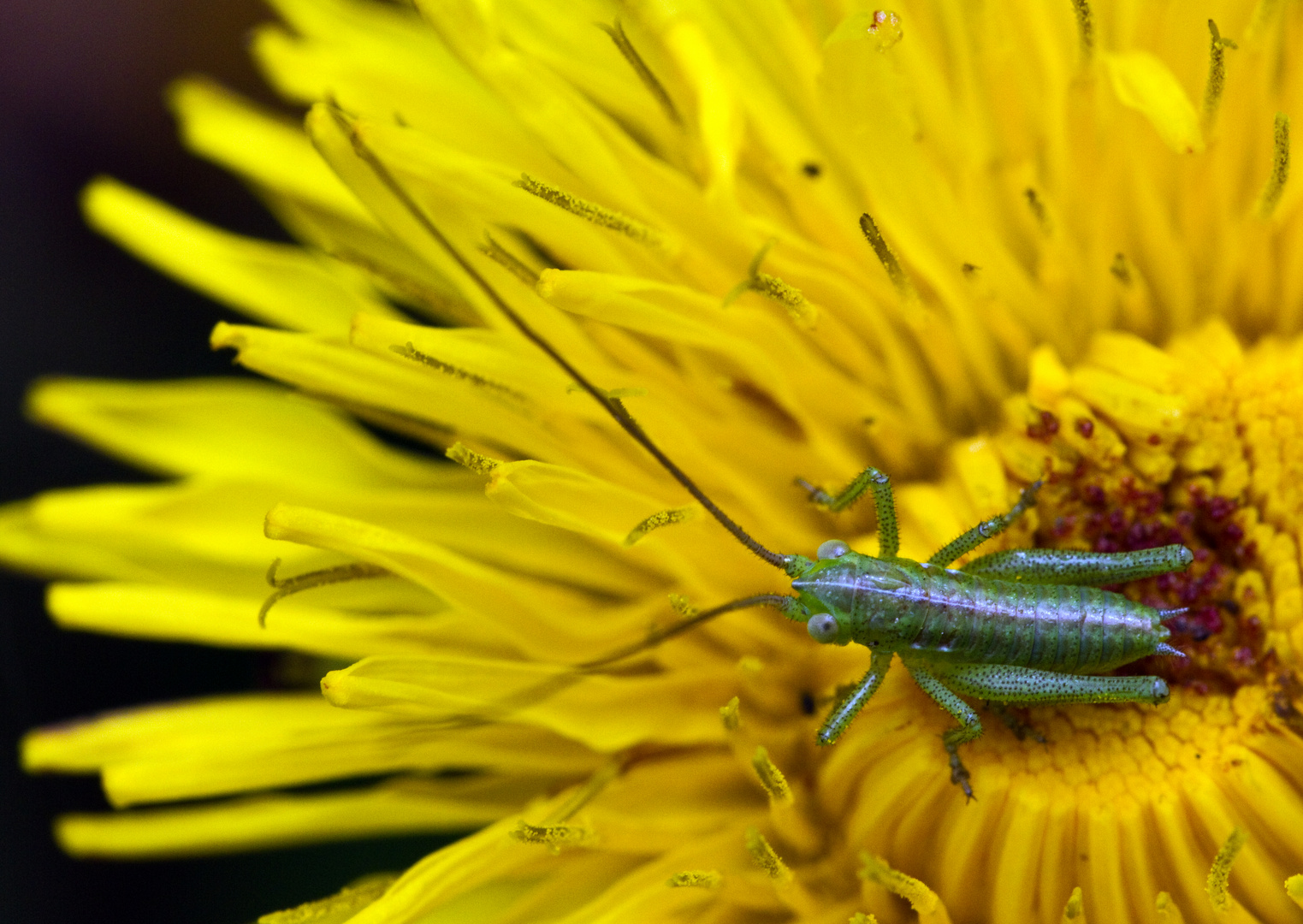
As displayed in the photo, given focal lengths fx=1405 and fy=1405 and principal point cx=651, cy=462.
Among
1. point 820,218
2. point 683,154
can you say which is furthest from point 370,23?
point 820,218

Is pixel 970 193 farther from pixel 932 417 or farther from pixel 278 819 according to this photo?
pixel 278 819

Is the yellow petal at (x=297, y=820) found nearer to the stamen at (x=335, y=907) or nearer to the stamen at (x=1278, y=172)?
the stamen at (x=335, y=907)

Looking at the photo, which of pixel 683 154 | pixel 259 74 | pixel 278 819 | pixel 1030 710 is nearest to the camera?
pixel 1030 710

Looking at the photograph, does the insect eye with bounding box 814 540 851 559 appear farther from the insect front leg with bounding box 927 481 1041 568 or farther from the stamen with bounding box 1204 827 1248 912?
the stamen with bounding box 1204 827 1248 912

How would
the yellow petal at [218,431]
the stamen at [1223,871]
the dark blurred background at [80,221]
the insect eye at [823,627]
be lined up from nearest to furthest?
the stamen at [1223,871], the insect eye at [823,627], the yellow petal at [218,431], the dark blurred background at [80,221]

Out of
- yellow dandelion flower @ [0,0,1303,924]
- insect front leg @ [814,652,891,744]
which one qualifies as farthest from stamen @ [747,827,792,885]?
insect front leg @ [814,652,891,744]

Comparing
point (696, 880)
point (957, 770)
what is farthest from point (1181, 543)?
point (696, 880)

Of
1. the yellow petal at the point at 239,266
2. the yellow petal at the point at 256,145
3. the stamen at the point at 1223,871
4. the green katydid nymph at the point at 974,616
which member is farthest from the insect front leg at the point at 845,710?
the yellow petal at the point at 256,145
